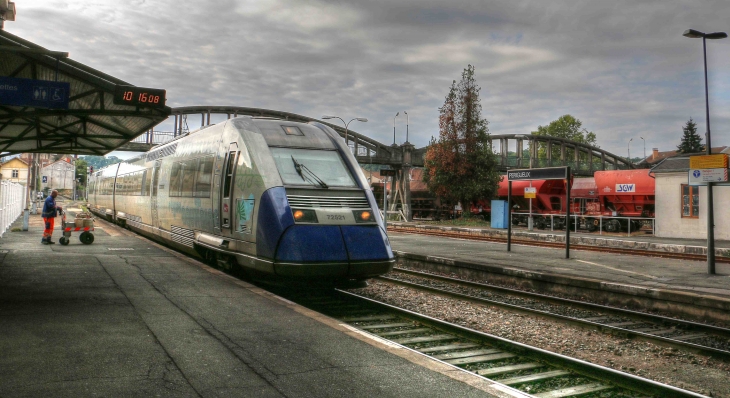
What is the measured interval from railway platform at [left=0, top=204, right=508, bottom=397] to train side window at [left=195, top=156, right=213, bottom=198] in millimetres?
2252

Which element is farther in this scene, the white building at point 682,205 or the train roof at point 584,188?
the train roof at point 584,188

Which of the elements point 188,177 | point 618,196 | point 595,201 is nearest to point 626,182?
point 618,196

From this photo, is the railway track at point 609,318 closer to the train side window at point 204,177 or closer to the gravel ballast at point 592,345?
the gravel ballast at point 592,345

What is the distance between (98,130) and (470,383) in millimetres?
13272

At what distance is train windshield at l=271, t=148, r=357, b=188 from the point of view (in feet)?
30.6

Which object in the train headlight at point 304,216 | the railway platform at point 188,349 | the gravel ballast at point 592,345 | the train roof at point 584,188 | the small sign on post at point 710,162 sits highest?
the train roof at point 584,188

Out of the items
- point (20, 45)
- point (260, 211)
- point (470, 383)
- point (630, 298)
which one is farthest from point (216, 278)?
point (630, 298)

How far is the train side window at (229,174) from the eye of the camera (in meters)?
10.2

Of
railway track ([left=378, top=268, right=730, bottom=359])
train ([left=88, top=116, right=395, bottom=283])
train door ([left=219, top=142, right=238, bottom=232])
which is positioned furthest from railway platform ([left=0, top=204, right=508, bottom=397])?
railway track ([left=378, top=268, right=730, bottom=359])

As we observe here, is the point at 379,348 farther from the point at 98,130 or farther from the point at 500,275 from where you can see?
the point at 98,130

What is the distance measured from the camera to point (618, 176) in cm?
3112

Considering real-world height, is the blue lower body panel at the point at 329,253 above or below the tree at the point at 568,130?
below

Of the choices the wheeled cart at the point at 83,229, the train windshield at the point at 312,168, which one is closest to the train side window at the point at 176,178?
the wheeled cart at the point at 83,229

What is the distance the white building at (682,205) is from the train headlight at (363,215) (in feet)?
65.2
